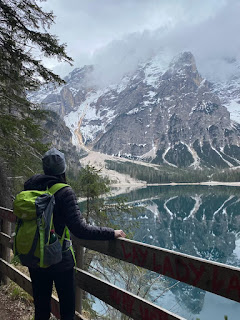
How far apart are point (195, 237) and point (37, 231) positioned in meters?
63.3

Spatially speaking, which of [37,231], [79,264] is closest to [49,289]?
[79,264]

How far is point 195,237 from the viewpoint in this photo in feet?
203

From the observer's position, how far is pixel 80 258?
11.9 feet

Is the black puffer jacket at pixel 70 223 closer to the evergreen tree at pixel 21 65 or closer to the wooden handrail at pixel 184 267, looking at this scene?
the wooden handrail at pixel 184 267

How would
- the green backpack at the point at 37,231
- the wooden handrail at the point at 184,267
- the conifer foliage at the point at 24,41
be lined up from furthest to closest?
the conifer foliage at the point at 24,41 → the green backpack at the point at 37,231 → the wooden handrail at the point at 184,267

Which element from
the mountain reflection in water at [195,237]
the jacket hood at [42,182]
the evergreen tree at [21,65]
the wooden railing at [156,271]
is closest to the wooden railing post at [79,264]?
the wooden railing at [156,271]

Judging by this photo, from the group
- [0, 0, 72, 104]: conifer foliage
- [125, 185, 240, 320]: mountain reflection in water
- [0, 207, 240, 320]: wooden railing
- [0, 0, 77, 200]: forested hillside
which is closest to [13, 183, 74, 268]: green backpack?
[0, 207, 240, 320]: wooden railing

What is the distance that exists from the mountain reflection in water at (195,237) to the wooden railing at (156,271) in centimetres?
2238

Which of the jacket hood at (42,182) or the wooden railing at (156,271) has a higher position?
the jacket hood at (42,182)

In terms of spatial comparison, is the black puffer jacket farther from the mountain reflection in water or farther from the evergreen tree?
the mountain reflection in water

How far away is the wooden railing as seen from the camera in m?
2.26

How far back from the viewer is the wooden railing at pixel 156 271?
226cm

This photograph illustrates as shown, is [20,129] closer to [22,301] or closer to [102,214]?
[22,301]

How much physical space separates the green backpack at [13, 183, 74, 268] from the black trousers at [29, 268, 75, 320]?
22 centimetres
